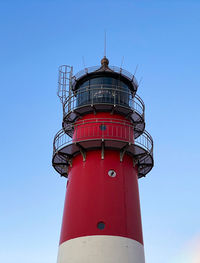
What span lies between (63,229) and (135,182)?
15.5 ft

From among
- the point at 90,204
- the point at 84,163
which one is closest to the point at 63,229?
the point at 90,204

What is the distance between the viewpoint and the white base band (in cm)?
1814

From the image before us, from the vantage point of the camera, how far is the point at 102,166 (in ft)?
67.5

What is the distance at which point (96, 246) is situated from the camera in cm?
1833

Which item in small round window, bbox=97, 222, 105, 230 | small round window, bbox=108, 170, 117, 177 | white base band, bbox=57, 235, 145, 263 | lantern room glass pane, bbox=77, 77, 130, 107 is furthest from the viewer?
lantern room glass pane, bbox=77, 77, 130, 107

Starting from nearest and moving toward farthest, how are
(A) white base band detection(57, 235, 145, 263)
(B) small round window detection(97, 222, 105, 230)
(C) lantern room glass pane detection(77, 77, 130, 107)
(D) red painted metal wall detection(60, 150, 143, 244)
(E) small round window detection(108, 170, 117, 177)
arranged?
Result: (A) white base band detection(57, 235, 145, 263), (B) small round window detection(97, 222, 105, 230), (D) red painted metal wall detection(60, 150, 143, 244), (E) small round window detection(108, 170, 117, 177), (C) lantern room glass pane detection(77, 77, 130, 107)

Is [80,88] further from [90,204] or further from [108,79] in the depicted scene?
[90,204]

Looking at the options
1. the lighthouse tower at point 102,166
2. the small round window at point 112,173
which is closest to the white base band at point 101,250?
the lighthouse tower at point 102,166

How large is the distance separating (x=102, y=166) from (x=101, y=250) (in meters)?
4.45

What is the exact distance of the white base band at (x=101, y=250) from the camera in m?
18.1

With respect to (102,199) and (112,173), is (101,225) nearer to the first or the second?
(102,199)

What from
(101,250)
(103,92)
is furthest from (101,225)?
(103,92)

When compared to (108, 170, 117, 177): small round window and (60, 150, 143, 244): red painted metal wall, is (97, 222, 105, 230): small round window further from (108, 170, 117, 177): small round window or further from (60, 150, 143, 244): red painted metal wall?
(108, 170, 117, 177): small round window

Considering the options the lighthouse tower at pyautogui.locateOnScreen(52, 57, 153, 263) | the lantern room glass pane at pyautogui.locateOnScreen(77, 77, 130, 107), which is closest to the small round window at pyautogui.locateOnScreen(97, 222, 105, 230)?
the lighthouse tower at pyautogui.locateOnScreen(52, 57, 153, 263)
